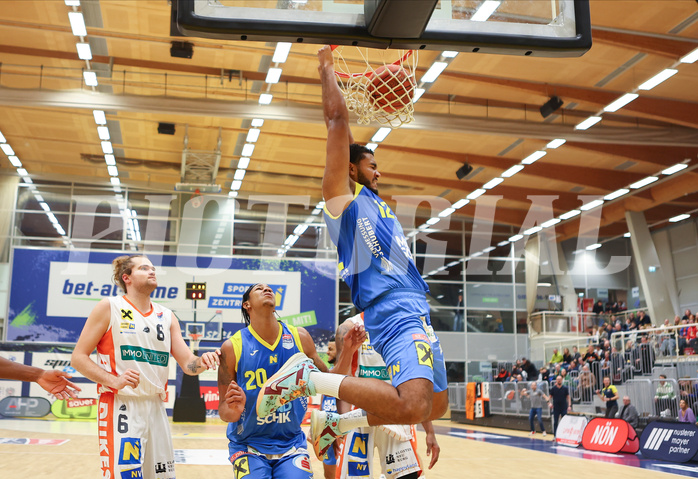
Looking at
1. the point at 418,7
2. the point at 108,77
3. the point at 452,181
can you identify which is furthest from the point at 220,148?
the point at 418,7

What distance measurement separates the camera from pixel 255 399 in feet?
16.2

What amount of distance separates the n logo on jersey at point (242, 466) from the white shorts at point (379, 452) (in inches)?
58.8

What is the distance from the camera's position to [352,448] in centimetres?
602

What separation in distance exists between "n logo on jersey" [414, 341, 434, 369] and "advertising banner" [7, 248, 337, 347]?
20.2 m

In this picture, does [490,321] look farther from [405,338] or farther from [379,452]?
[405,338]

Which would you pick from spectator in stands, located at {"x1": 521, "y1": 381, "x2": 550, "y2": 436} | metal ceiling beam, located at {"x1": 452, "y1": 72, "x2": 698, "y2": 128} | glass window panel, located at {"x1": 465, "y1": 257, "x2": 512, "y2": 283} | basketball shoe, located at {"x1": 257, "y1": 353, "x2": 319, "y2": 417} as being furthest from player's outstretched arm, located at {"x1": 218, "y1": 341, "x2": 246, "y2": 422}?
glass window panel, located at {"x1": 465, "y1": 257, "x2": 512, "y2": 283}

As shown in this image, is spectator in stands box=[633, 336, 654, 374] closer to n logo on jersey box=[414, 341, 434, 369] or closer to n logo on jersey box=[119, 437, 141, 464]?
n logo on jersey box=[414, 341, 434, 369]

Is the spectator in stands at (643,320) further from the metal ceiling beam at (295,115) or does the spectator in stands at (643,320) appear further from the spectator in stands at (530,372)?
the metal ceiling beam at (295,115)

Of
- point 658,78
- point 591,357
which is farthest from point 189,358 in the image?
point 591,357

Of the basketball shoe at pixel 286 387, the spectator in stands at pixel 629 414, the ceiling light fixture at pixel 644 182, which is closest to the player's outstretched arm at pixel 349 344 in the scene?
the basketball shoe at pixel 286 387

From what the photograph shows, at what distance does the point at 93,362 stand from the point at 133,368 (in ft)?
0.83

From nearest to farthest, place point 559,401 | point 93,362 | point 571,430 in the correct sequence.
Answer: point 93,362 < point 571,430 < point 559,401

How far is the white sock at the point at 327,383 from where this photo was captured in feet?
13.1

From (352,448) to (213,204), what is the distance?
75.5 ft
